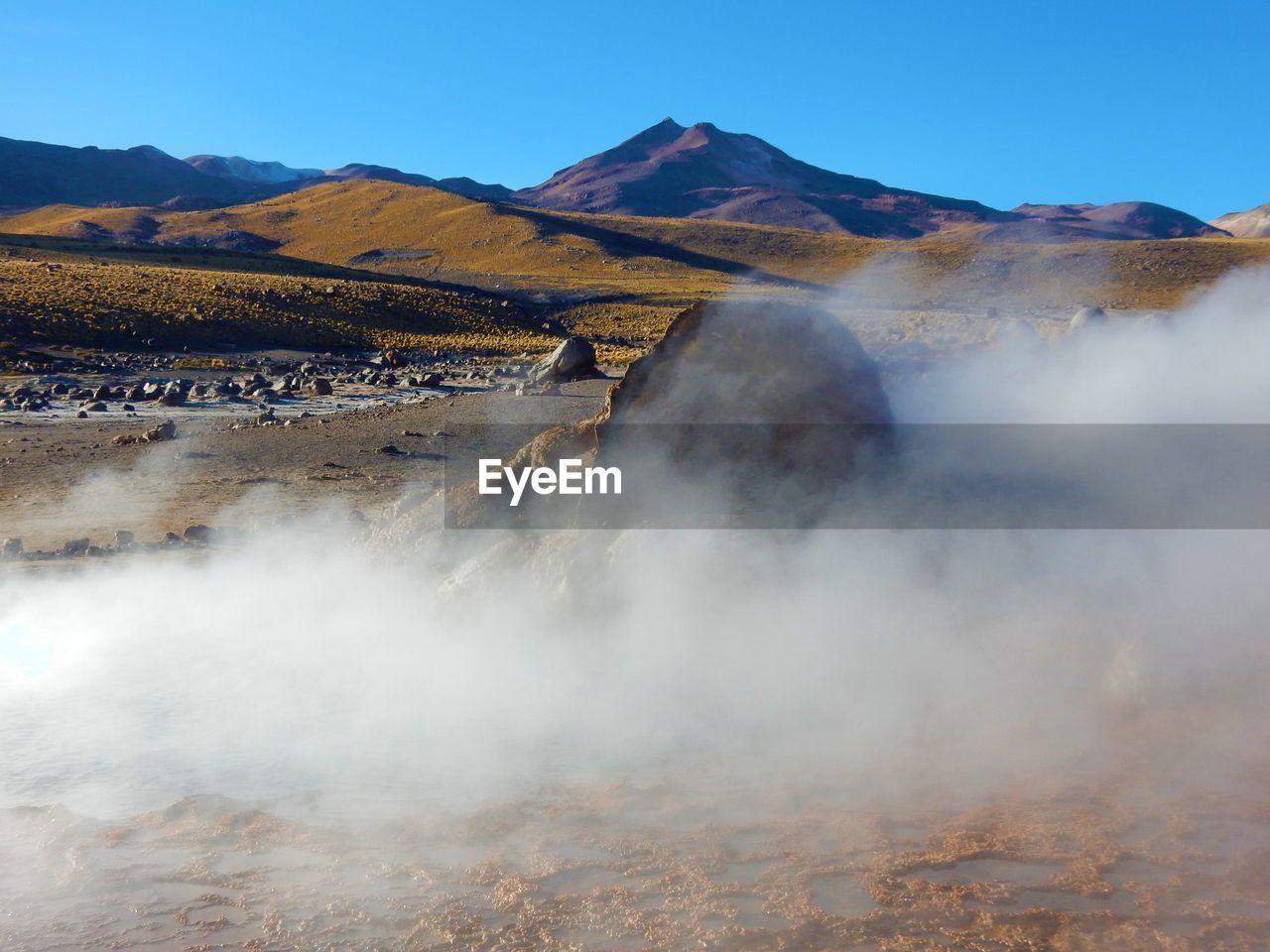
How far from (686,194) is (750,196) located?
1476 centimetres

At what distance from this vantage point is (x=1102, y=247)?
62000mm

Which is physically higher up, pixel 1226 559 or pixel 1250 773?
pixel 1226 559

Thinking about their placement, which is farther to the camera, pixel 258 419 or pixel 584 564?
pixel 258 419

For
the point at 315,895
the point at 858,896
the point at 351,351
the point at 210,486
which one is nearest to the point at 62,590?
the point at 210,486

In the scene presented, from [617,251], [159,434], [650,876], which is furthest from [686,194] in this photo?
[650,876]

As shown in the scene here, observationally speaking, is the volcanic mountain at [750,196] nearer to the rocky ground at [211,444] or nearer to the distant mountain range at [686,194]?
the distant mountain range at [686,194]

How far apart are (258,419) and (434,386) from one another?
5.60 m

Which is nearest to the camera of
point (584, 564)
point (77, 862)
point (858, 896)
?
point (858, 896)

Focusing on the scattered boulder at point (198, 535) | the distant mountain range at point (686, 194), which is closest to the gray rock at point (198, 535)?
the scattered boulder at point (198, 535)

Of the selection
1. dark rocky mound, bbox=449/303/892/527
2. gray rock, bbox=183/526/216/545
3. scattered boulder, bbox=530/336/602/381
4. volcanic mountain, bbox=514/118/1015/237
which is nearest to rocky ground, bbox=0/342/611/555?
gray rock, bbox=183/526/216/545

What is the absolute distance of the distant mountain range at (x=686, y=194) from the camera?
461 ft

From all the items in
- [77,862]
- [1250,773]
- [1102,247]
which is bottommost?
[77,862]

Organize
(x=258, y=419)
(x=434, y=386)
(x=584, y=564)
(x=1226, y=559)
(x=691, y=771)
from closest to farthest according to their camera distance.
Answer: (x=691, y=771), (x=1226, y=559), (x=584, y=564), (x=258, y=419), (x=434, y=386)

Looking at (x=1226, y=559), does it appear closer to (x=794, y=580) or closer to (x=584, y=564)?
(x=794, y=580)
